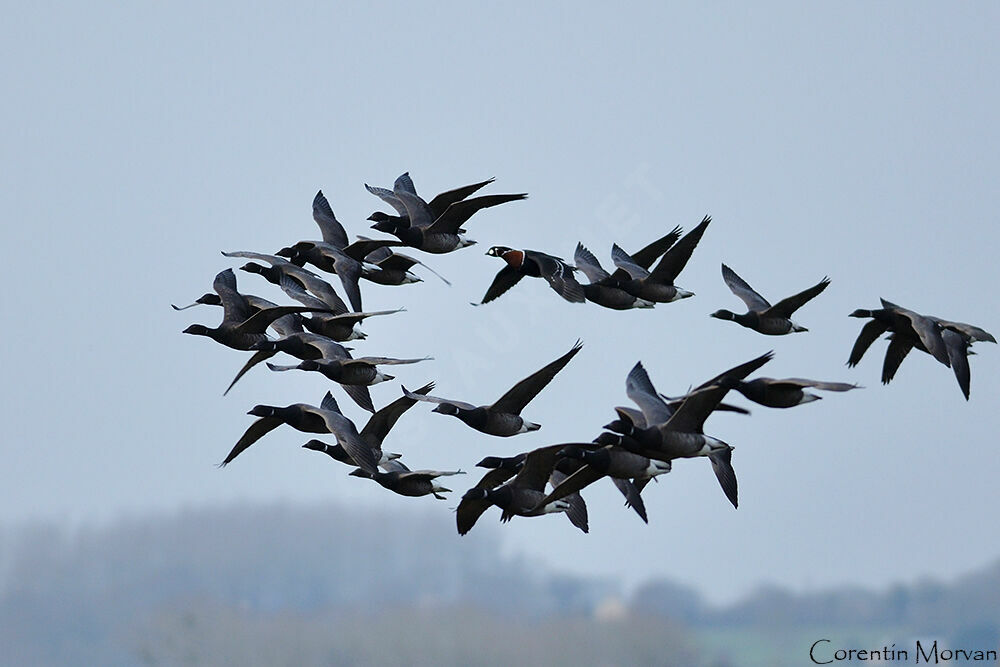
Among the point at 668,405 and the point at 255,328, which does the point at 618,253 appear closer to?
the point at 668,405

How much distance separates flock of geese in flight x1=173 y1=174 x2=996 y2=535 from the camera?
22.0 meters

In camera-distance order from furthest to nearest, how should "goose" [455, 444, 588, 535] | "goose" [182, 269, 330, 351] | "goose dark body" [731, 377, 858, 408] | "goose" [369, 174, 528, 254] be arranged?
"goose" [369, 174, 528, 254] → "goose" [182, 269, 330, 351] → "goose" [455, 444, 588, 535] → "goose dark body" [731, 377, 858, 408]

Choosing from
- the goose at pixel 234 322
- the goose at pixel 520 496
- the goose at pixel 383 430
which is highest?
the goose at pixel 234 322

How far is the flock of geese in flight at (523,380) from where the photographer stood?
2200cm

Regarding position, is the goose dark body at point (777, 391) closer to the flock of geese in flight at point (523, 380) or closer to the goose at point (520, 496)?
the flock of geese in flight at point (523, 380)

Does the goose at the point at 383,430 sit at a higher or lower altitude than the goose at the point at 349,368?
lower

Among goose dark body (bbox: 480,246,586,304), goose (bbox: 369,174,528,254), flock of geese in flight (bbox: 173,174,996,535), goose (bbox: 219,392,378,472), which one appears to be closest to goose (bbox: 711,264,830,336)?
flock of geese in flight (bbox: 173,174,996,535)

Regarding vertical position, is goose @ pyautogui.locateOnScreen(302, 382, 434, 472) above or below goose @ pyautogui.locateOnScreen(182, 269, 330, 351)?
below

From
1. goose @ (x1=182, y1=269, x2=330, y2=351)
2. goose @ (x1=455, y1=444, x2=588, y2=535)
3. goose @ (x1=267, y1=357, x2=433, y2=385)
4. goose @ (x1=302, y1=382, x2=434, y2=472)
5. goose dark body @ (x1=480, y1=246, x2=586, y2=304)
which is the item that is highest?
goose dark body @ (x1=480, y1=246, x2=586, y2=304)

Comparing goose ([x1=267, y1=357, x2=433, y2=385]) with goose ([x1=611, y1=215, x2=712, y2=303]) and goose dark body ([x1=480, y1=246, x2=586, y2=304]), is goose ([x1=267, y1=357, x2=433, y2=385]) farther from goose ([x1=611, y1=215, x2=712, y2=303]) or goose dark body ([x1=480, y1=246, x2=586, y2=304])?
goose ([x1=611, y1=215, x2=712, y2=303])

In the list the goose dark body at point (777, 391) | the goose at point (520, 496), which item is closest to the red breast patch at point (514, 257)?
the goose at point (520, 496)

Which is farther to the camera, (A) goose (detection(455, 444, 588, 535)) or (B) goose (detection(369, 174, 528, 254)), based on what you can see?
(B) goose (detection(369, 174, 528, 254))

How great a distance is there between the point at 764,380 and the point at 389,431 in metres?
6.12

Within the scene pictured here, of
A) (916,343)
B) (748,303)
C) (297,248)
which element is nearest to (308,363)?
(297,248)
